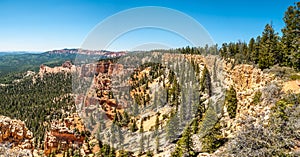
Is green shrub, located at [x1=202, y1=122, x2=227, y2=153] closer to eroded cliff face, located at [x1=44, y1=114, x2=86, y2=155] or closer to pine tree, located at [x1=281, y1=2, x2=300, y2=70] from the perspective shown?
pine tree, located at [x1=281, y1=2, x2=300, y2=70]

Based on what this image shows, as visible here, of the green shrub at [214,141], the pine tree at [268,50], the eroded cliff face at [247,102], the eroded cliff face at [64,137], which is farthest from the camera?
the eroded cliff face at [64,137]

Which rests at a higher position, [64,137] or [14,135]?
[14,135]

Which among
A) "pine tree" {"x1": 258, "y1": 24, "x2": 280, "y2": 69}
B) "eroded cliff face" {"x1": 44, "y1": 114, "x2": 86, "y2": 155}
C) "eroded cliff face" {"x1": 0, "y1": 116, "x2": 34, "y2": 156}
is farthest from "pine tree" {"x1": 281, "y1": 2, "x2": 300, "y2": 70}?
"eroded cliff face" {"x1": 44, "y1": 114, "x2": 86, "y2": 155}

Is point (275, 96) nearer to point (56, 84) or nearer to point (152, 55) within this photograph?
point (152, 55)

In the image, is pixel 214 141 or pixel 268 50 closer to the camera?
pixel 214 141

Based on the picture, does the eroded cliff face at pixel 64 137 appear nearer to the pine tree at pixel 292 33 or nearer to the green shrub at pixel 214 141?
the green shrub at pixel 214 141

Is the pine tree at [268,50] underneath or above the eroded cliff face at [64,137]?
above

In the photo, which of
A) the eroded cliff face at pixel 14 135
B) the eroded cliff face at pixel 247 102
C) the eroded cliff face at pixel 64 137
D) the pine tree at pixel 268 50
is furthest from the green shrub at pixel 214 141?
the eroded cliff face at pixel 64 137

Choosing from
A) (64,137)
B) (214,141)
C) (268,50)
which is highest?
Answer: (268,50)

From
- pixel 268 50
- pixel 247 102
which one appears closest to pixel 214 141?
pixel 247 102

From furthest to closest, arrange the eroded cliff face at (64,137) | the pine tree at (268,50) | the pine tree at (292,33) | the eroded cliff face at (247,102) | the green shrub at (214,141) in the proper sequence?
1. the eroded cliff face at (64,137)
2. the pine tree at (268,50)
3. the pine tree at (292,33)
4. the green shrub at (214,141)
5. the eroded cliff face at (247,102)

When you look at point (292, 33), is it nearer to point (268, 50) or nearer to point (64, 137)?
point (268, 50)

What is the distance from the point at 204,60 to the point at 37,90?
84.5 meters

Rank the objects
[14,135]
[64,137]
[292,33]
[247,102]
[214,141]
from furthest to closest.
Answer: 1. [64,137]
2. [292,33]
3. [247,102]
4. [14,135]
5. [214,141]
